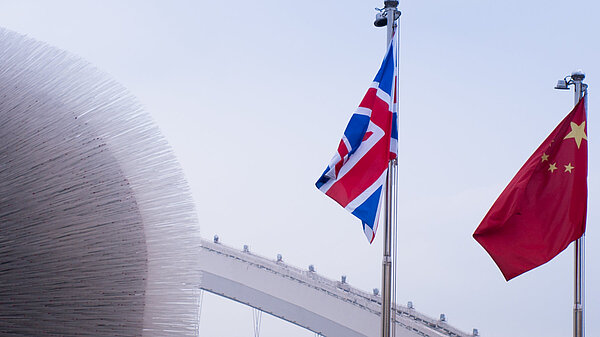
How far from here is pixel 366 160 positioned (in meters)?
8.28

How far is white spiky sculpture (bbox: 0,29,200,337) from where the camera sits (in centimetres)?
401

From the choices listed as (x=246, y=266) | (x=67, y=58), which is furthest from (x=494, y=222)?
(x=246, y=266)

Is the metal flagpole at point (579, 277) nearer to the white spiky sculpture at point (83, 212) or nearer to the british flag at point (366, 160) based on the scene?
the british flag at point (366, 160)

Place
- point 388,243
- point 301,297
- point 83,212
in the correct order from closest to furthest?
point 83,212 < point 388,243 < point 301,297

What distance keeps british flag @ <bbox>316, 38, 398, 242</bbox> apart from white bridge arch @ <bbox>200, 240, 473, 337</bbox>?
46.9ft

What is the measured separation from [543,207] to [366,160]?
2.39m

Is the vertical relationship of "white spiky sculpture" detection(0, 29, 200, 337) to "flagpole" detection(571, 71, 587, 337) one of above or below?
below

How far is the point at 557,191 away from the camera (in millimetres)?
9367

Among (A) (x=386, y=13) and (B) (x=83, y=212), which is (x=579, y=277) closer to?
(A) (x=386, y=13)

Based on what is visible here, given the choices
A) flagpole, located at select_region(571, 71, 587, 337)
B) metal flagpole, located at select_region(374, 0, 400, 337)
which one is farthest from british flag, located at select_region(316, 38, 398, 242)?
flagpole, located at select_region(571, 71, 587, 337)

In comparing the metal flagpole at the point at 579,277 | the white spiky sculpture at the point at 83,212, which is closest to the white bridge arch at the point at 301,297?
the metal flagpole at the point at 579,277

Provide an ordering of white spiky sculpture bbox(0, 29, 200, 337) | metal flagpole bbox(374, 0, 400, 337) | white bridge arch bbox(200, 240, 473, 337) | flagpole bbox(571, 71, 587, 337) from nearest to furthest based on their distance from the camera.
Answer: white spiky sculpture bbox(0, 29, 200, 337) < metal flagpole bbox(374, 0, 400, 337) < flagpole bbox(571, 71, 587, 337) < white bridge arch bbox(200, 240, 473, 337)

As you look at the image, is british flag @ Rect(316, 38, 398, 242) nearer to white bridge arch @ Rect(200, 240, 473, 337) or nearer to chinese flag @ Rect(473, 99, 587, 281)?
chinese flag @ Rect(473, 99, 587, 281)

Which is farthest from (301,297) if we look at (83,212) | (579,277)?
(83,212)
